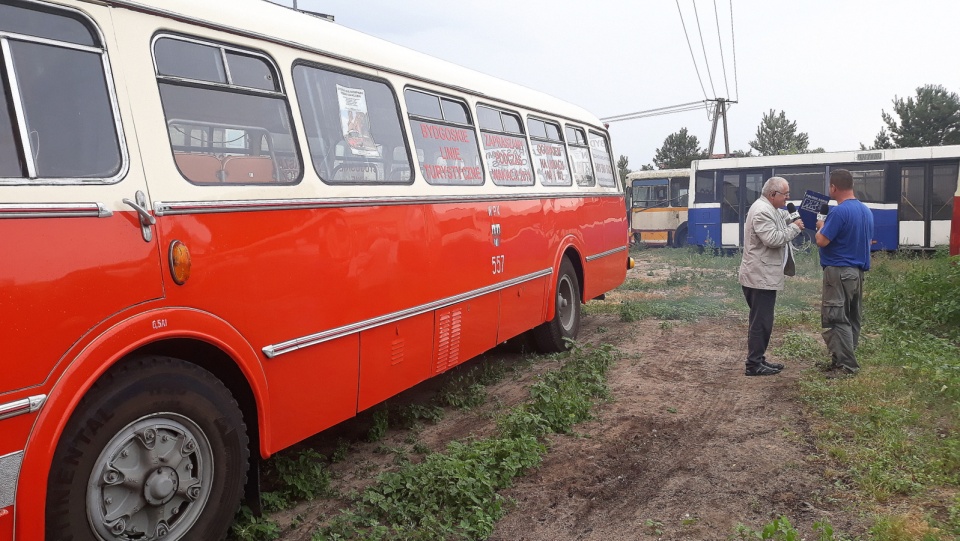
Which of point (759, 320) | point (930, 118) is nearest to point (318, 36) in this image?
point (759, 320)

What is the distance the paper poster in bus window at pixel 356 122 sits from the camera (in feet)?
15.0

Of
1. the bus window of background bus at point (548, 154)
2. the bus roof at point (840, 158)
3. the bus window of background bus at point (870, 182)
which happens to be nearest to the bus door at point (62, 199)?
the bus window of background bus at point (548, 154)

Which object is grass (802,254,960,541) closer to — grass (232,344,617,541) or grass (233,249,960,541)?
grass (233,249,960,541)

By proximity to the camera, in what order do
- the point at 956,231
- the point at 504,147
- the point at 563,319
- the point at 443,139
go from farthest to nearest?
1. the point at 956,231
2. the point at 563,319
3. the point at 504,147
4. the point at 443,139

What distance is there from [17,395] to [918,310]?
30.7 feet

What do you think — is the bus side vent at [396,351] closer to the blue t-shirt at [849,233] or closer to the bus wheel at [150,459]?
the bus wheel at [150,459]

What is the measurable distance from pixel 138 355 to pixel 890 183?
1967 cm

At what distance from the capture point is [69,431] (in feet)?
9.20

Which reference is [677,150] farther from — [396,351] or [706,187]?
[396,351]

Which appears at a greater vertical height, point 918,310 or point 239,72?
point 239,72

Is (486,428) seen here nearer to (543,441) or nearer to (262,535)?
(543,441)

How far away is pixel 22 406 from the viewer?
2.58m

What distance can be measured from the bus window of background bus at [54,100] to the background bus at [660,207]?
23.6 metres

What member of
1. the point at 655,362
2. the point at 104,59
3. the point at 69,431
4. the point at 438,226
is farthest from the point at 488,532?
the point at 655,362
